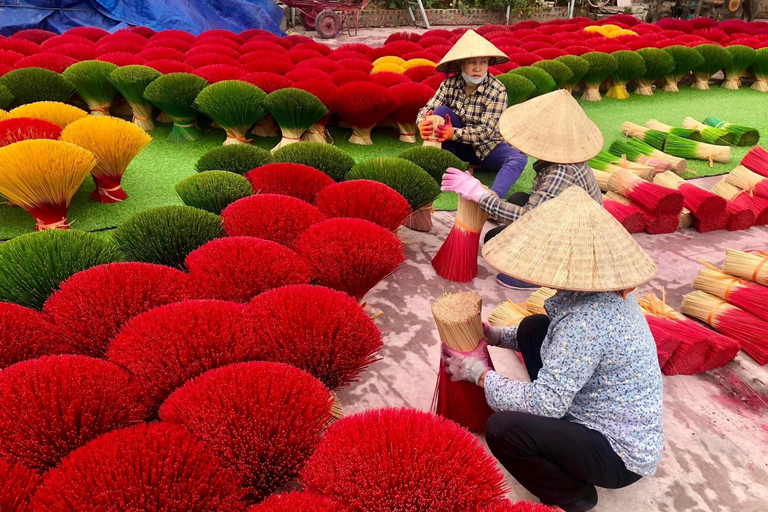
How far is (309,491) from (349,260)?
3.01ft

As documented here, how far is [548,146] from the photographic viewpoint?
2.17 meters

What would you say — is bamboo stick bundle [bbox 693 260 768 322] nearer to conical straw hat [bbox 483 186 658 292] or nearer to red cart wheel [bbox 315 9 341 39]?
conical straw hat [bbox 483 186 658 292]

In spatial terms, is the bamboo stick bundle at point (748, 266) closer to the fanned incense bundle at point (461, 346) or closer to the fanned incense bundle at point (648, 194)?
the fanned incense bundle at point (648, 194)

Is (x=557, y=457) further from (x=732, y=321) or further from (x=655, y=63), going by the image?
(x=655, y=63)

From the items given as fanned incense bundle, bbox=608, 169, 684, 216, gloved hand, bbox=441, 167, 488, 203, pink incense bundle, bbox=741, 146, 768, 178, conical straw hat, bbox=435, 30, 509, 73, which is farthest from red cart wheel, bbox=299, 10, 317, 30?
gloved hand, bbox=441, 167, 488, 203

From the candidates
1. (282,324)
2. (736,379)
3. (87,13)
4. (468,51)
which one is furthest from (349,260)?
(87,13)

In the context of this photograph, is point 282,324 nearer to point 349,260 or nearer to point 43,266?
point 349,260

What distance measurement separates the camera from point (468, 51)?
3191 mm

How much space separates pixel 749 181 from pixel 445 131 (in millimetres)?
1798

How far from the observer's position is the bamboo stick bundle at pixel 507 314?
2.22 meters

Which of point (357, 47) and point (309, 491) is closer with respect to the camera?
point (309, 491)

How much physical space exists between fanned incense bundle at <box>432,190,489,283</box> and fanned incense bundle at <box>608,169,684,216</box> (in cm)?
108

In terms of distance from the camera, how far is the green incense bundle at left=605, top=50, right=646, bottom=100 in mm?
5586

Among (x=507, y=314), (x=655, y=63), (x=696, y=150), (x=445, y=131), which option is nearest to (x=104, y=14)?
(x=445, y=131)
